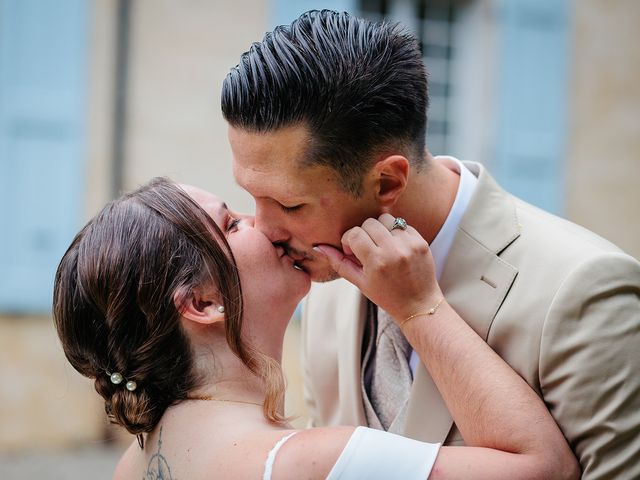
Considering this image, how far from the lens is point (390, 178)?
2.85m

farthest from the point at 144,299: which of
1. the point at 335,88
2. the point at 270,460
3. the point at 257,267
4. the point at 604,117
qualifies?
the point at 604,117

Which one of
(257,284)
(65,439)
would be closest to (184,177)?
(65,439)

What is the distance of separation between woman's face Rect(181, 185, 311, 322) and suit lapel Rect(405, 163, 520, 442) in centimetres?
50

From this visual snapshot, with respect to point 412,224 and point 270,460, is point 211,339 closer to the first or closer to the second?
point 270,460

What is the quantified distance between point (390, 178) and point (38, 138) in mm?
4999

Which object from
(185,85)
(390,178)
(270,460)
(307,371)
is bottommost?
(307,371)

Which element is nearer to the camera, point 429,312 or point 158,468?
point 158,468

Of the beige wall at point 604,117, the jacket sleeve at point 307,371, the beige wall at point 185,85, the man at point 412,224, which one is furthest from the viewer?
the beige wall at point 604,117

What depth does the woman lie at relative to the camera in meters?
2.39

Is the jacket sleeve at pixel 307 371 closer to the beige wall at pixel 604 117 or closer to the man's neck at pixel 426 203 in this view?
the man's neck at pixel 426 203

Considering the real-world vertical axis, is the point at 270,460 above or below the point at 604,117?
below

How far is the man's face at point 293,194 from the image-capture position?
2.76 meters

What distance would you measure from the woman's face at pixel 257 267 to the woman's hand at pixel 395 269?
24 centimetres

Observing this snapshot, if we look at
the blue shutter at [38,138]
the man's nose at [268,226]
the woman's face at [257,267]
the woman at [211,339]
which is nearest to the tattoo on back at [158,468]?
the woman at [211,339]
